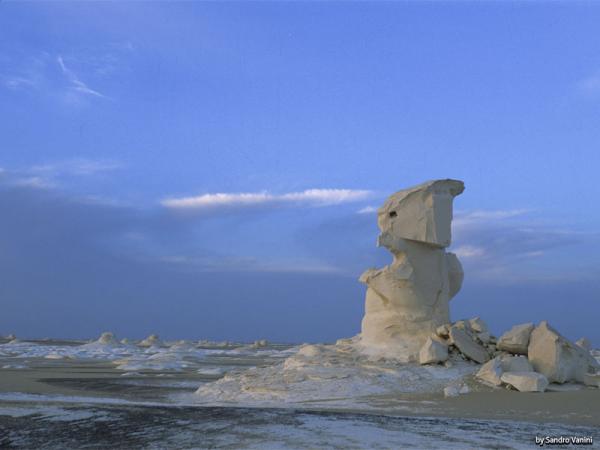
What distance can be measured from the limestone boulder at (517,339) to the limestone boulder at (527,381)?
158 centimetres

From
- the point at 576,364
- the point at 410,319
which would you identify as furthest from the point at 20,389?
the point at 576,364

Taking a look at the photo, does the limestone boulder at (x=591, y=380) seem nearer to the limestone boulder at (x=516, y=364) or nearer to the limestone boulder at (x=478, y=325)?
the limestone boulder at (x=516, y=364)

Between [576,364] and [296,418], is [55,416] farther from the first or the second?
[576,364]

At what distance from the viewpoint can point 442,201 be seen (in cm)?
1633

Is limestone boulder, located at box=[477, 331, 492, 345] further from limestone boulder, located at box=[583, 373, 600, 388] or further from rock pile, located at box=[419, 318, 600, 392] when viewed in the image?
limestone boulder, located at box=[583, 373, 600, 388]

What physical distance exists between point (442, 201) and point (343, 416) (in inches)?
362

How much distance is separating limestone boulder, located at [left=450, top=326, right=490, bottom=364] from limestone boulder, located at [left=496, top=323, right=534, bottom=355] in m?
0.47

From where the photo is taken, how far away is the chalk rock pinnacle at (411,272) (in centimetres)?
1617

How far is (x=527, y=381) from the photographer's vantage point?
1267 centimetres

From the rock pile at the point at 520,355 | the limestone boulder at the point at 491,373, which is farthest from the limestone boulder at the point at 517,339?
the limestone boulder at the point at 491,373

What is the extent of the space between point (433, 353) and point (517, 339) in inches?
75.0

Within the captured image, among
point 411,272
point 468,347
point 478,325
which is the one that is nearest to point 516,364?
point 468,347

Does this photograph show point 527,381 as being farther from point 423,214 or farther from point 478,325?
point 423,214

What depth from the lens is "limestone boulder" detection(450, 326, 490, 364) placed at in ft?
49.5
